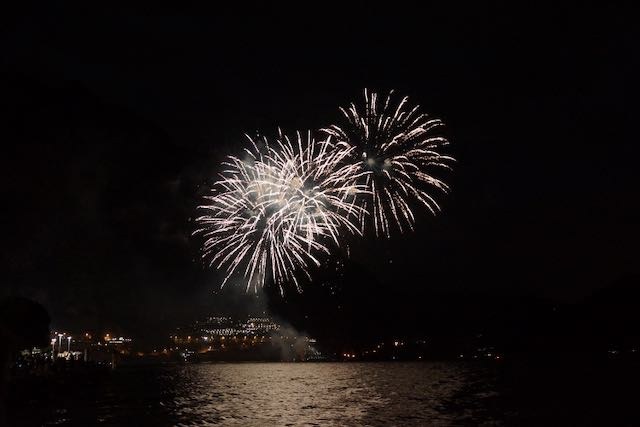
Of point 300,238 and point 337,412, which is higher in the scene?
point 300,238

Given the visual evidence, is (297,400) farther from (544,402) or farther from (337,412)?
(544,402)

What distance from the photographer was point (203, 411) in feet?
142

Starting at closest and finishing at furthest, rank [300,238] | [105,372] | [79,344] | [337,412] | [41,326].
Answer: [300,238] < [337,412] < [41,326] < [105,372] < [79,344]

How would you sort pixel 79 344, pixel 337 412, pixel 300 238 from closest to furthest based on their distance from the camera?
pixel 300 238 → pixel 337 412 → pixel 79 344

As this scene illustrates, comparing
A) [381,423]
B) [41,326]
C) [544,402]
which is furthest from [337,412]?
[41,326]

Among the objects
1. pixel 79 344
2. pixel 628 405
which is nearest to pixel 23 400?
pixel 628 405

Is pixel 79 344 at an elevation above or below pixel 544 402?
above

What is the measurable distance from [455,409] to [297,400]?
42.3 feet

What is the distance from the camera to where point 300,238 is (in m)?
34.3

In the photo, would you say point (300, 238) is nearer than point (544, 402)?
Yes

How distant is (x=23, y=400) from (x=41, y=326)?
348 inches

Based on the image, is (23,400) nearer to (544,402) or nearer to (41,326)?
(41,326)

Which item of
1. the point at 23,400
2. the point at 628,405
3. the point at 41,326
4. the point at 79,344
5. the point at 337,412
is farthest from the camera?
the point at 79,344

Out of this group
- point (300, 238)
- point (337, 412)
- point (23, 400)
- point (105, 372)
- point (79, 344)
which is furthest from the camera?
point (79, 344)
